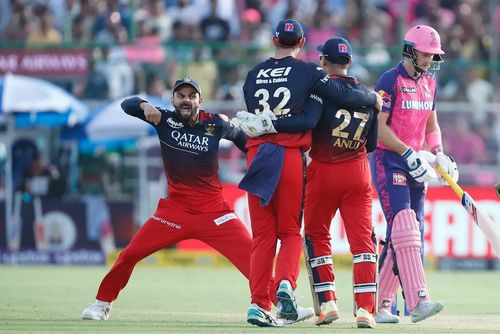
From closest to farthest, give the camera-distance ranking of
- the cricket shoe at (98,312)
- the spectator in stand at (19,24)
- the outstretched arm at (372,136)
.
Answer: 1. the outstretched arm at (372,136)
2. the cricket shoe at (98,312)
3. the spectator in stand at (19,24)

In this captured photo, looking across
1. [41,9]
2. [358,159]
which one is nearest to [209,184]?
[358,159]

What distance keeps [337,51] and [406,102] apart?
1.09m

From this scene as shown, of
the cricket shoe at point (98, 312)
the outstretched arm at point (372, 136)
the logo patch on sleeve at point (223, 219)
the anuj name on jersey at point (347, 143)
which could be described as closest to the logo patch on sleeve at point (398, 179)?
the outstretched arm at point (372, 136)

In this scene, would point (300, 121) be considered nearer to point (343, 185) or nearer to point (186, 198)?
point (343, 185)

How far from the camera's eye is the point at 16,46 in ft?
73.3

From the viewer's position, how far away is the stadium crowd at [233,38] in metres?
21.6

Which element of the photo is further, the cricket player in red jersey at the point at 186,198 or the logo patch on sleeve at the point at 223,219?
the logo patch on sleeve at the point at 223,219

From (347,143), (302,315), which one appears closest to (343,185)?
(347,143)

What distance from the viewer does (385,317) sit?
11.3m

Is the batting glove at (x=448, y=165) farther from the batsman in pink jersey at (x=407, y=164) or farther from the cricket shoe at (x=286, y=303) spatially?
the cricket shoe at (x=286, y=303)

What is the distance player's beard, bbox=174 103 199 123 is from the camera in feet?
36.0

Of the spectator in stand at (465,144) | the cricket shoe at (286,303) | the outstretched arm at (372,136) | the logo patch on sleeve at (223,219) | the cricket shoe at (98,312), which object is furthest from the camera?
the spectator in stand at (465,144)

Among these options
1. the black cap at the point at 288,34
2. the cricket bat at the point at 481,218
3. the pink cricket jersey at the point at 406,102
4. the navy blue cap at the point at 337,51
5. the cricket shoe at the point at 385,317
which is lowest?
the cricket shoe at the point at 385,317

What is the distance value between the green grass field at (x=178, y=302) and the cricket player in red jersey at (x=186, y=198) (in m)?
0.48
